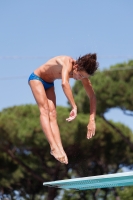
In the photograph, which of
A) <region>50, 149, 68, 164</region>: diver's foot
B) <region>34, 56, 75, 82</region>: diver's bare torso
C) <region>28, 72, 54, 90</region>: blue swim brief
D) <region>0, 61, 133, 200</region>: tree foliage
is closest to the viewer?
<region>50, 149, 68, 164</region>: diver's foot


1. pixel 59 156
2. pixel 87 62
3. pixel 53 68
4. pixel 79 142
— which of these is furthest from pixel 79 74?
pixel 79 142

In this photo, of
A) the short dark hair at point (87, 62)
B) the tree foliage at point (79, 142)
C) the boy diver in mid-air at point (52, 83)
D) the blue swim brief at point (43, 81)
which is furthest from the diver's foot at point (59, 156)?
the tree foliage at point (79, 142)

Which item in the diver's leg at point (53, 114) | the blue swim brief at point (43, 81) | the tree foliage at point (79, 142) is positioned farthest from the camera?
the tree foliage at point (79, 142)

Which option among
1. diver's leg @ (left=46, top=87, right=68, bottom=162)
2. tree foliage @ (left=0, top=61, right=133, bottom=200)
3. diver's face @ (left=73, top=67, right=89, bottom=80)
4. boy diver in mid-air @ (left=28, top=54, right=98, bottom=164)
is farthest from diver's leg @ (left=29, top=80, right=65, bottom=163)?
tree foliage @ (left=0, top=61, right=133, bottom=200)

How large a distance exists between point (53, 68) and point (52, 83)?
0.96 feet

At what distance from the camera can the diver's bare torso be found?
5.28m

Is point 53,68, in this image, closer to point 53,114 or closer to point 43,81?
point 43,81

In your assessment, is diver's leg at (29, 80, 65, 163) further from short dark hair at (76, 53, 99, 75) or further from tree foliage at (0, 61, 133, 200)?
tree foliage at (0, 61, 133, 200)

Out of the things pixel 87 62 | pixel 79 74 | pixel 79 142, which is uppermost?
pixel 87 62

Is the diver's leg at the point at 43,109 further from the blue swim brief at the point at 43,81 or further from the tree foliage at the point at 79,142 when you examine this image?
the tree foliage at the point at 79,142

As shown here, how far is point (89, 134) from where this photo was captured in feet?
18.1

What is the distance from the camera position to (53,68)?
17.9 feet

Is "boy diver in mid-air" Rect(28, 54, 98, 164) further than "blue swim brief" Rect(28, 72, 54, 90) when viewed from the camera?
No

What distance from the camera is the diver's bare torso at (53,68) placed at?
528cm
